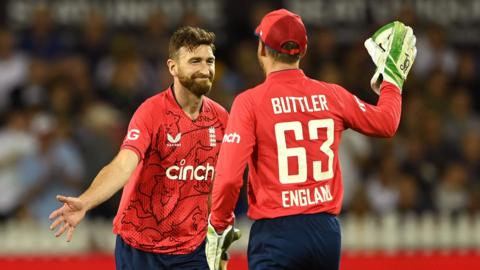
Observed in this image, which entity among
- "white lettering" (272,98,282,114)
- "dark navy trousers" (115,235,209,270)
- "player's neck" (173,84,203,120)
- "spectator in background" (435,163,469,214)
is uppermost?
"player's neck" (173,84,203,120)

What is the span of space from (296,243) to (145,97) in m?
6.24

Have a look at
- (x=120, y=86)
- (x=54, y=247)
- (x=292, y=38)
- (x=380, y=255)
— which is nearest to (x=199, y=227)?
(x=292, y=38)

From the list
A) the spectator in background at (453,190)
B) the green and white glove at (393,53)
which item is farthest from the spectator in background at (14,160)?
the green and white glove at (393,53)

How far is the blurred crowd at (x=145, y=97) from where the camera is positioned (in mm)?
11289

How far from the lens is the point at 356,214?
11469 mm

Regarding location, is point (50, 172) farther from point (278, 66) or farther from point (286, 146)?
point (286, 146)

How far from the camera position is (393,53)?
6.42m

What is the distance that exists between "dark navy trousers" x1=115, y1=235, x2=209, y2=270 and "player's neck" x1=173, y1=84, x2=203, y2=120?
0.71 metres

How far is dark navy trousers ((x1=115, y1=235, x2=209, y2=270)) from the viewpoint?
6.84 meters

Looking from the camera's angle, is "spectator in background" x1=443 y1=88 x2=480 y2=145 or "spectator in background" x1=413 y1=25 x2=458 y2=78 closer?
"spectator in background" x1=443 y1=88 x2=480 y2=145

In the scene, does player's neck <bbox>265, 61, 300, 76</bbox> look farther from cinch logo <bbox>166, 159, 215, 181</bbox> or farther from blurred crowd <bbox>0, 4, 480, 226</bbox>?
blurred crowd <bbox>0, 4, 480, 226</bbox>

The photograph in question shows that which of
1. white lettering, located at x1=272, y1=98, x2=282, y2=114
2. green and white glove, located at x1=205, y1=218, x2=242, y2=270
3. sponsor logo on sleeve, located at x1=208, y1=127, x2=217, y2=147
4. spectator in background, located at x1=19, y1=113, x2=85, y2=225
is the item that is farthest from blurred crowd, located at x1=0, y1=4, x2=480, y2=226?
white lettering, located at x1=272, y1=98, x2=282, y2=114

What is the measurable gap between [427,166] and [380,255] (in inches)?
75.7

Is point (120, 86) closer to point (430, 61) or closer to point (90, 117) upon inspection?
point (90, 117)
